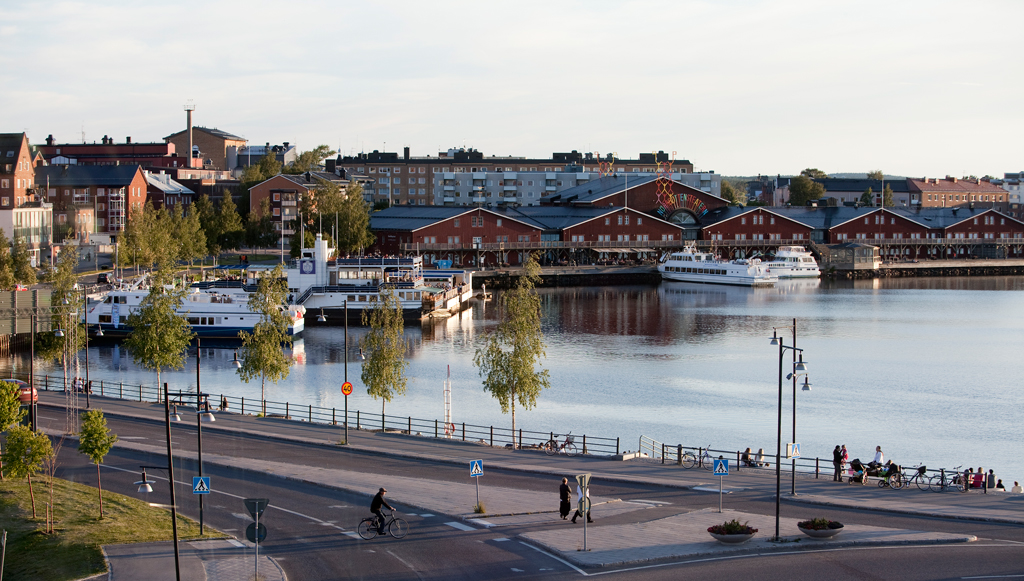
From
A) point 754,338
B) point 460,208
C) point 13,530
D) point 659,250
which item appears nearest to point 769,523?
point 13,530

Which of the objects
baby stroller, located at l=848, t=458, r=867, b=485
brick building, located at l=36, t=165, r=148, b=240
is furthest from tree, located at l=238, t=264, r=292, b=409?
brick building, located at l=36, t=165, r=148, b=240

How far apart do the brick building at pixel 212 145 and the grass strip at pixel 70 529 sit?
15587cm

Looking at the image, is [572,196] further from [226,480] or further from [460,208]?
[226,480]

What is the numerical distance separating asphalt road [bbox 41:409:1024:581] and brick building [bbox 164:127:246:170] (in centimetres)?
15305

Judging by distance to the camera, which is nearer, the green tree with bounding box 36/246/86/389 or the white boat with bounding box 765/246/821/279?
the green tree with bounding box 36/246/86/389

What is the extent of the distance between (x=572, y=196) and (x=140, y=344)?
91.0m

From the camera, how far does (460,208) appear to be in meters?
111

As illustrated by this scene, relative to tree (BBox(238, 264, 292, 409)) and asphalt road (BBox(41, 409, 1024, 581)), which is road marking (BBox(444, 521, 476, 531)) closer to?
asphalt road (BBox(41, 409, 1024, 581))

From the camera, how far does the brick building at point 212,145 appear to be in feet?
569

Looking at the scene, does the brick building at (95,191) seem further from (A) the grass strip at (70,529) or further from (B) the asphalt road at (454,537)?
(A) the grass strip at (70,529)

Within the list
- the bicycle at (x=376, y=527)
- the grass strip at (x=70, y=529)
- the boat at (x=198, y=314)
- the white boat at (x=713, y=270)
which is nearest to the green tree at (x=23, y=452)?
the grass strip at (x=70, y=529)

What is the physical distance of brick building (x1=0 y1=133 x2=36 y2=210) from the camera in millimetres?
91750

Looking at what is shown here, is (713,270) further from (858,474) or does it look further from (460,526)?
(460,526)

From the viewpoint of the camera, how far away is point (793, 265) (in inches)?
4624
